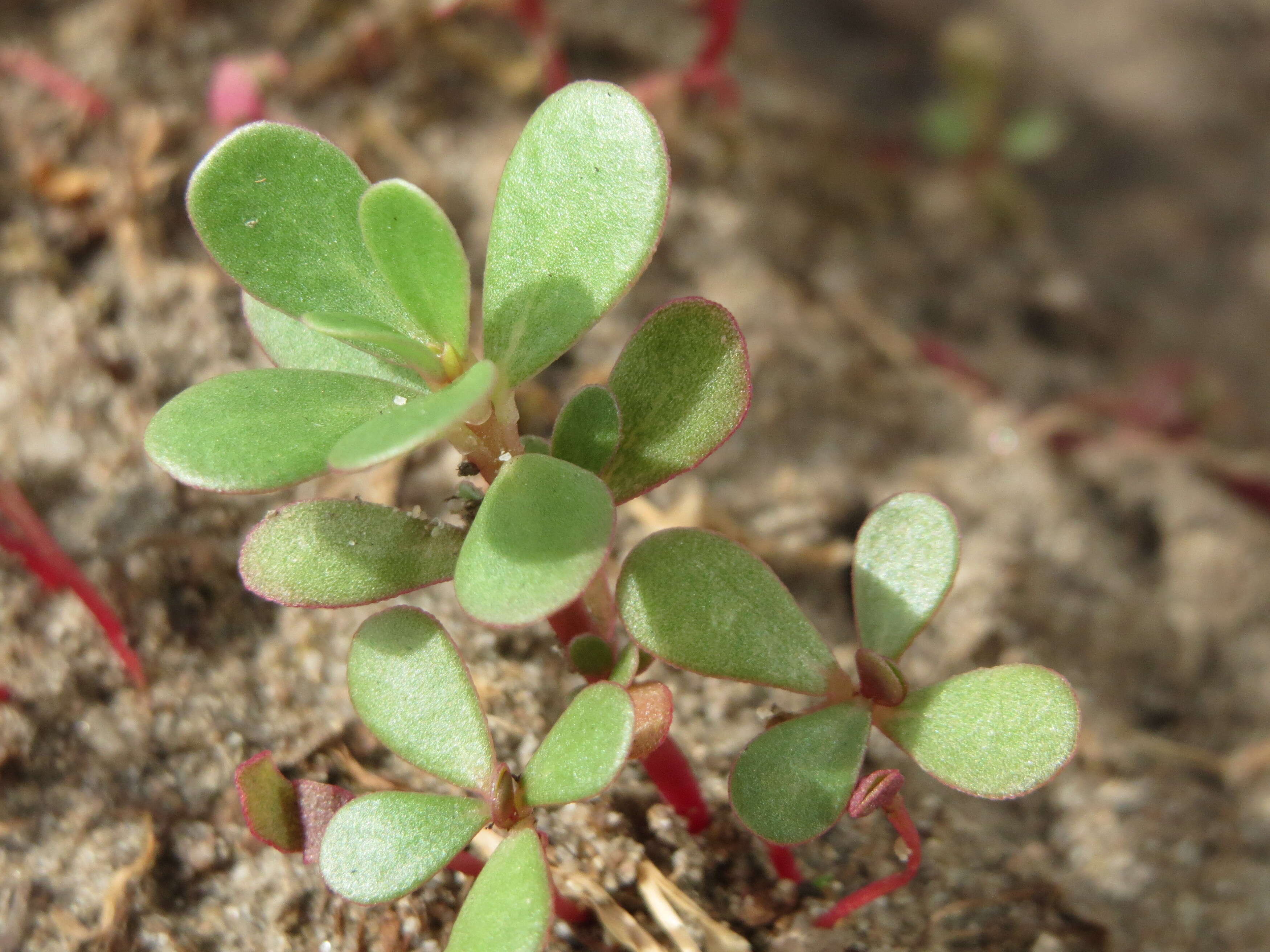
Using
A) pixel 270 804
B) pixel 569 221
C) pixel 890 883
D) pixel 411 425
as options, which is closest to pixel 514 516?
pixel 411 425

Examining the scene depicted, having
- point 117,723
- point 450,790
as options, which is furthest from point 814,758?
point 117,723

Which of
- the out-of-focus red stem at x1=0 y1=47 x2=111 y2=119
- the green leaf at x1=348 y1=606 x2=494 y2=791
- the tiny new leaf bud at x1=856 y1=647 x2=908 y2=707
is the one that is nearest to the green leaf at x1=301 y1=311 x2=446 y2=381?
the green leaf at x1=348 y1=606 x2=494 y2=791

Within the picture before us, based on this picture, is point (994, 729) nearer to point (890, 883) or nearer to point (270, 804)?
point (890, 883)

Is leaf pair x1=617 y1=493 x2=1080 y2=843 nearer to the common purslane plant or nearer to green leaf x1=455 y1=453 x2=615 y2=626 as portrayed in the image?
the common purslane plant

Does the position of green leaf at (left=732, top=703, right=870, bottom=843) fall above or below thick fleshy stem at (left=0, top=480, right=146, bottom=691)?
above

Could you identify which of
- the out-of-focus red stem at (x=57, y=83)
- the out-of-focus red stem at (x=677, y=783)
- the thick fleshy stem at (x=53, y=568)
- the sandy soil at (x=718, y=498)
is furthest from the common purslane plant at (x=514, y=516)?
the out-of-focus red stem at (x=57, y=83)

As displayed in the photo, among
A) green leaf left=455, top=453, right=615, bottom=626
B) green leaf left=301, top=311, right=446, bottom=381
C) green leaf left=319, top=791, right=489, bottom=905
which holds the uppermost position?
green leaf left=301, top=311, right=446, bottom=381
